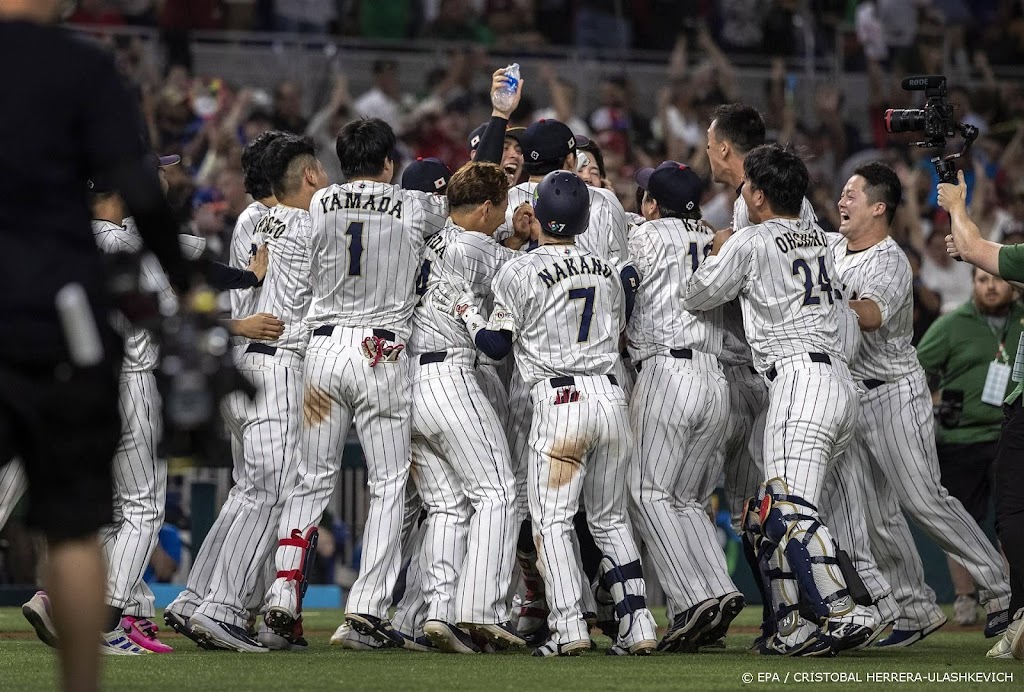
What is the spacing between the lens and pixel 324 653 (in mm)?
7531

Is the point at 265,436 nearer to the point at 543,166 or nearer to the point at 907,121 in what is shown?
the point at 543,166

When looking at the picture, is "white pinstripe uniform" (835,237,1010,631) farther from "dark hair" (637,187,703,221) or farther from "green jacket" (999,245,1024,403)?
"green jacket" (999,245,1024,403)

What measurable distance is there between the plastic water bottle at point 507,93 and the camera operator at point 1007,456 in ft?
7.58

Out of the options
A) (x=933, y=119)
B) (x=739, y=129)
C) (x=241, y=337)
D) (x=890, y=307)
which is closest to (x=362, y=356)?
(x=241, y=337)

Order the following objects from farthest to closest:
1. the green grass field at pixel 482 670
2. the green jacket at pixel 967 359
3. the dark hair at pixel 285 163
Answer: the green jacket at pixel 967 359 < the dark hair at pixel 285 163 < the green grass field at pixel 482 670

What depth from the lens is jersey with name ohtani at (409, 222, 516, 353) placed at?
766 centimetres

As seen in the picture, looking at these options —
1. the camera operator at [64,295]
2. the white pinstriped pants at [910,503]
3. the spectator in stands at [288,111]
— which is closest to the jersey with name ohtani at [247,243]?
the white pinstriped pants at [910,503]

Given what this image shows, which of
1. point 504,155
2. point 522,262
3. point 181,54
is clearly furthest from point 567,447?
point 181,54

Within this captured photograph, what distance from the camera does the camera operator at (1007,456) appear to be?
692 cm

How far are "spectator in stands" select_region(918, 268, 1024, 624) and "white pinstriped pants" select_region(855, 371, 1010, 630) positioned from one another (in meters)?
1.99

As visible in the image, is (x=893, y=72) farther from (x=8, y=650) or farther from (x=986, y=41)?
(x=8, y=650)

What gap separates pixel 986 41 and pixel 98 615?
675 inches

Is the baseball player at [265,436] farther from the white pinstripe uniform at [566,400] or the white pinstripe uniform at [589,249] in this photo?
the white pinstripe uniform at [566,400]

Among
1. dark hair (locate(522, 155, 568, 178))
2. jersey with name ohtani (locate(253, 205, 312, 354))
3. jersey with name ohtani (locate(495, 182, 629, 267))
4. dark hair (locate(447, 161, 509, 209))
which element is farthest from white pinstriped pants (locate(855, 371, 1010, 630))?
jersey with name ohtani (locate(253, 205, 312, 354))
